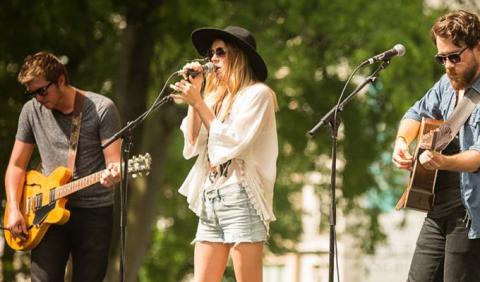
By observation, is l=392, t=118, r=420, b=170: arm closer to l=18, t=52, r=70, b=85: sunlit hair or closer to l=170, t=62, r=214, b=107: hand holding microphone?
l=170, t=62, r=214, b=107: hand holding microphone

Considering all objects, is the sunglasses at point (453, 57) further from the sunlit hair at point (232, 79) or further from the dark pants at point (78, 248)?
the dark pants at point (78, 248)

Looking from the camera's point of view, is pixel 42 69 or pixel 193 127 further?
pixel 42 69

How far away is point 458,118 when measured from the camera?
22.9 ft

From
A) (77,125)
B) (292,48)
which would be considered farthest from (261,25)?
(77,125)

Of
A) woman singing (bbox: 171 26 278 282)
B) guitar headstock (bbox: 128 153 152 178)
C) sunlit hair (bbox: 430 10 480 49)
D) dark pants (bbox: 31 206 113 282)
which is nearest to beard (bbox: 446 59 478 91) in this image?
sunlit hair (bbox: 430 10 480 49)

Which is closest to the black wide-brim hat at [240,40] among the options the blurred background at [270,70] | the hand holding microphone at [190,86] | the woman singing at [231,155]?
the woman singing at [231,155]

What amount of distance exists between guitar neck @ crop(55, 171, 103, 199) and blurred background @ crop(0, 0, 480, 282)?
8.18 m

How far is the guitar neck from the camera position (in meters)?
8.20

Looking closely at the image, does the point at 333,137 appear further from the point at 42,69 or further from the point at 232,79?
the point at 42,69

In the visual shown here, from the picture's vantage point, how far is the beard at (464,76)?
7.00 m

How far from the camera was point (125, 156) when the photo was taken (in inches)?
304

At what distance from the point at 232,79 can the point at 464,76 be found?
1.56m

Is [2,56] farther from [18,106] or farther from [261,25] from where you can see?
[261,25]

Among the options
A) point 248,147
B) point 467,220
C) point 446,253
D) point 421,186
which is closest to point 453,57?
point 421,186
